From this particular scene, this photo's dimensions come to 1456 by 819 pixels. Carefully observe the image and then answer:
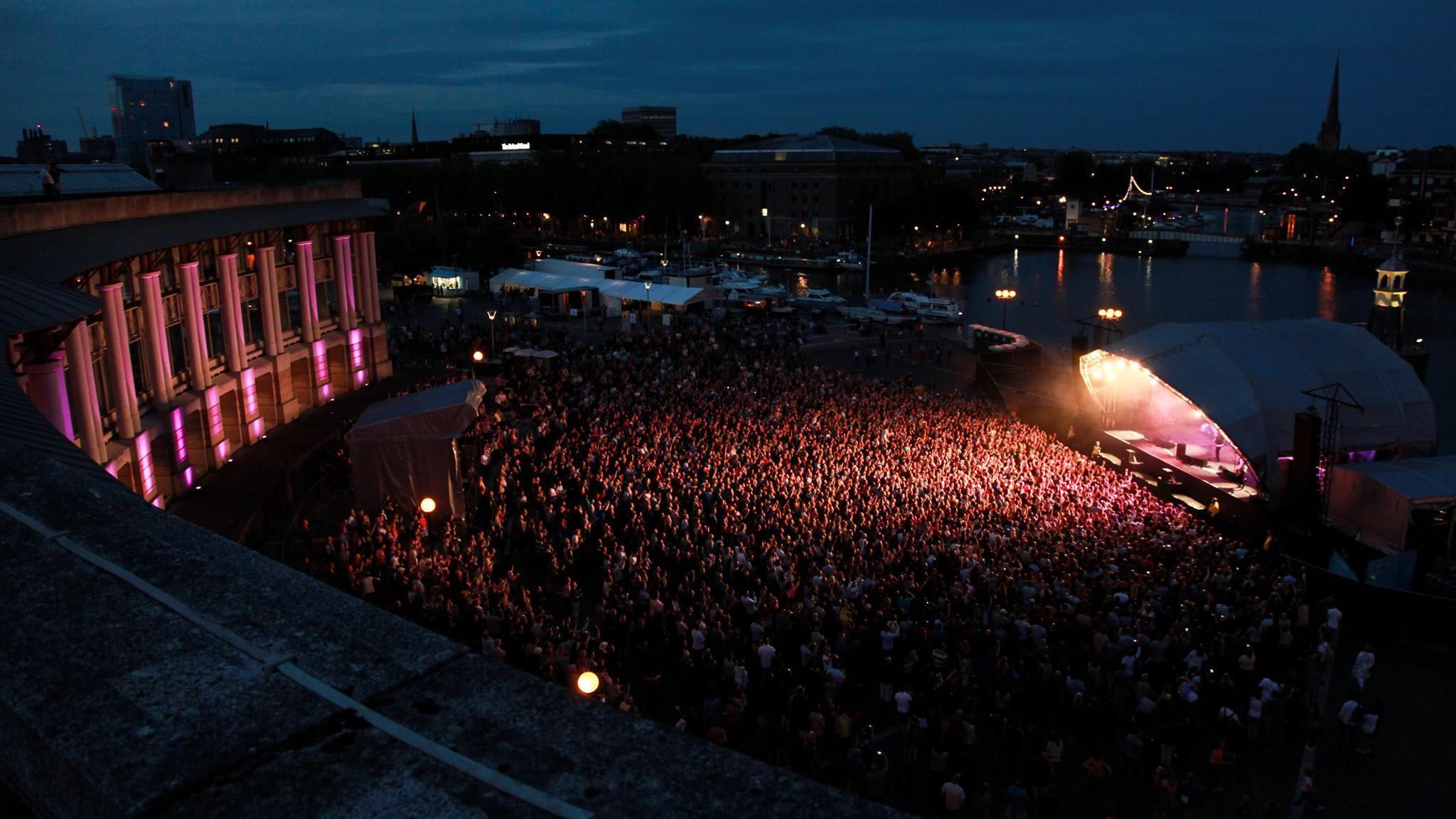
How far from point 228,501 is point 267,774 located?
18696 mm

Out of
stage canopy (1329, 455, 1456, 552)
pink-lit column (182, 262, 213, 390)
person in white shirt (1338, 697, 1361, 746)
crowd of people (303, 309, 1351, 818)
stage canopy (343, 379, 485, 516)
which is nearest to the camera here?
A: crowd of people (303, 309, 1351, 818)

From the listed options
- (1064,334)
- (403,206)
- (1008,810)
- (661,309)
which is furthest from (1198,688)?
(403,206)

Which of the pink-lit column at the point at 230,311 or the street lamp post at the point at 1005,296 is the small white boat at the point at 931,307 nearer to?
the street lamp post at the point at 1005,296

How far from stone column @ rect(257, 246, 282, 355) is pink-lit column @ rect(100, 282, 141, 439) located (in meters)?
7.56

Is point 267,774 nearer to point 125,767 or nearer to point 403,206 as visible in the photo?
point 125,767

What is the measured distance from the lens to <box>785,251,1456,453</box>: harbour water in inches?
2238

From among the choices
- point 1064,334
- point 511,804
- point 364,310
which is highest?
point 511,804

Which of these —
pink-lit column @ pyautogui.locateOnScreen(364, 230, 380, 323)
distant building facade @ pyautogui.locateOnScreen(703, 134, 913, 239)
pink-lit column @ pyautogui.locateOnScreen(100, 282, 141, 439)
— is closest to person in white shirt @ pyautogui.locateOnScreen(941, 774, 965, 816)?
pink-lit column @ pyautogui.locateOnScreen(100, 282, 141, 439)

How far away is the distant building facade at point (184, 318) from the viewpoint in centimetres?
1309

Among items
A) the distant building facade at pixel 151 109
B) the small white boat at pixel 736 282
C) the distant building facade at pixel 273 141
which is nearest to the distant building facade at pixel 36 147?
the small white boat at pixel 736 282

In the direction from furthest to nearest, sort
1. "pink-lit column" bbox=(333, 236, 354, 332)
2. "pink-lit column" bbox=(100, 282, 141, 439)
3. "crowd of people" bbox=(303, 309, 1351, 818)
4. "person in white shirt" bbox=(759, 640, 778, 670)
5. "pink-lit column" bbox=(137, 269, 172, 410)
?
"pink-lit column" bbox=(333, 236, 354, 332), "pink-lit column" bbox=(137, 269, 172, 410), "pink-lit column" bbox=(100, 282, 141, 439), "person in white shirt" bbox=(759, 640, 778, 670), "crowd of people" bbox=(303, 309, 1351, 818)

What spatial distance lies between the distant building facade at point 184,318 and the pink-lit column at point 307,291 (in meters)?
0.04

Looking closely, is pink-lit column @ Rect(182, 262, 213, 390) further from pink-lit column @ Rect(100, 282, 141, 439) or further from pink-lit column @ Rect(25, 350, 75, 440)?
pink-lit column @ Rect(25, 350, 75, 440)

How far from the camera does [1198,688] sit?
1210 centimetres
